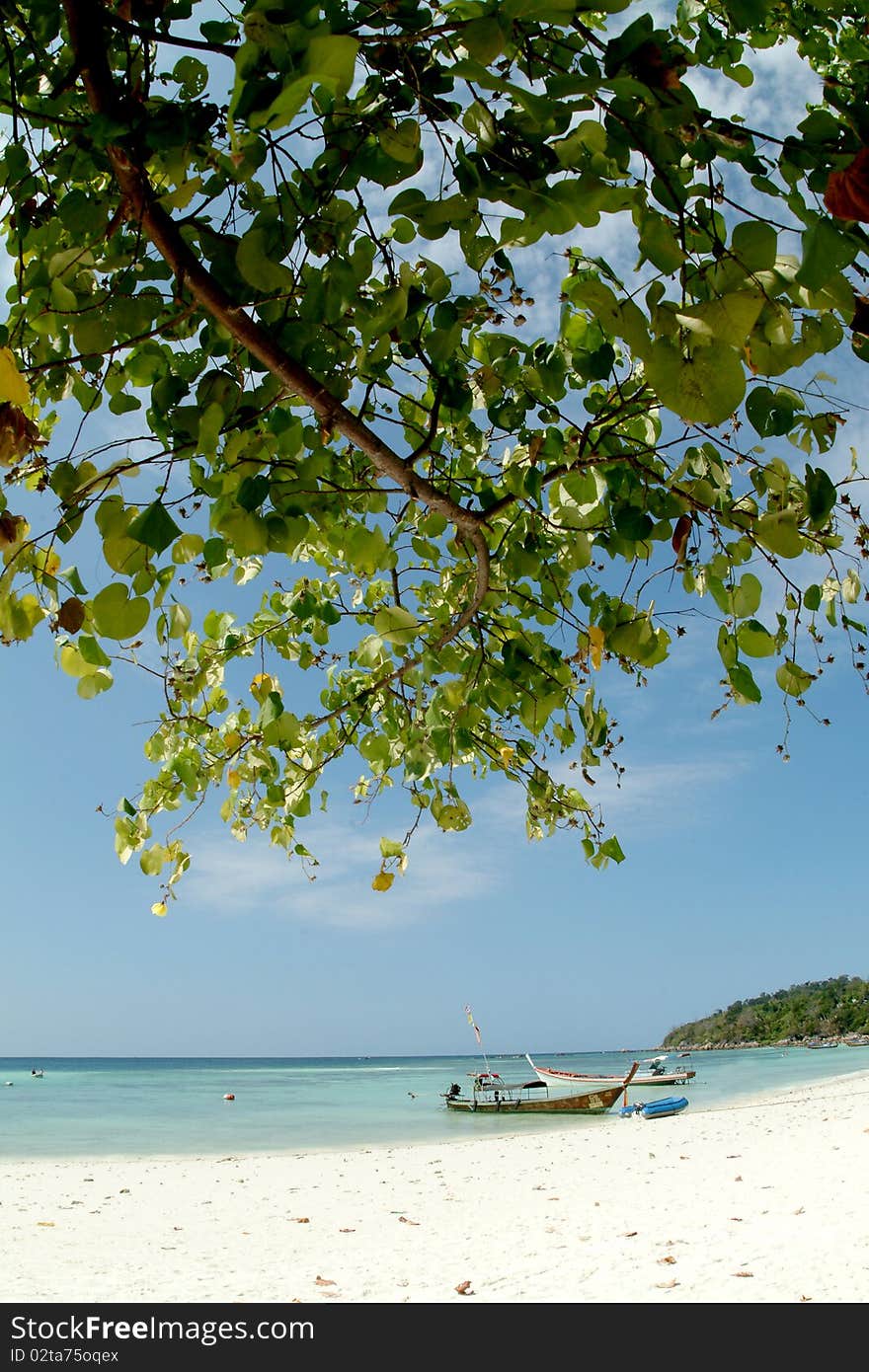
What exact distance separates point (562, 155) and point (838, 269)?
0.32m

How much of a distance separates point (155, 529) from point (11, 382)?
265 millimetres

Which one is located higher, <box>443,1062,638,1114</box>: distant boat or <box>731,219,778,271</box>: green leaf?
<box>731,219,778,271</box>: green leaf

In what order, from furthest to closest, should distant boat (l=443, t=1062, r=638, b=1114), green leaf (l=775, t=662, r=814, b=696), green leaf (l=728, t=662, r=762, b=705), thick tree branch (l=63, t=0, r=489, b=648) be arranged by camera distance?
distant boat (l=443, t=1062, r=638, b=1114) → green leaf (l=775, t=662, r=814, b=696) → green leaf (l=728, t=662, r=762, b=705) → thick tree branch (l=63, t=0, r=489, b=648)

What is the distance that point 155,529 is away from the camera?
48.9 inches

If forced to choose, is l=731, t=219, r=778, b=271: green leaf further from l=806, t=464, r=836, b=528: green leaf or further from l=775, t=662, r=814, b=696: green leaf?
l=775, t=662, r=814, b=696: green leaf

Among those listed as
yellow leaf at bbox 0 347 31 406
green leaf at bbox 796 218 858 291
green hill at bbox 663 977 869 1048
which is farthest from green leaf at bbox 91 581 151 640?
green hill at bbox 663 977 869 1048

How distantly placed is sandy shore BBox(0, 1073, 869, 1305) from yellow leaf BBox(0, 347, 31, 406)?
4.12 m

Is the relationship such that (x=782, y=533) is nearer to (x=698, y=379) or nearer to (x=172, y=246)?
(x=698, y=379)

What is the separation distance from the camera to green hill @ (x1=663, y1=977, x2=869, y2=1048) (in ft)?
218

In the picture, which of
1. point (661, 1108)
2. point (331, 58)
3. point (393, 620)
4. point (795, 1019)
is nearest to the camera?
point (331, 58)

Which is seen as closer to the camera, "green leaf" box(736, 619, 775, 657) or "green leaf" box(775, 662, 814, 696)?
"green leaf" box(736, 619, 775, 657)

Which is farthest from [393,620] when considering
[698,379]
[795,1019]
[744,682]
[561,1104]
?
[795,1019]

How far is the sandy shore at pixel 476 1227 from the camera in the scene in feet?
13.6
